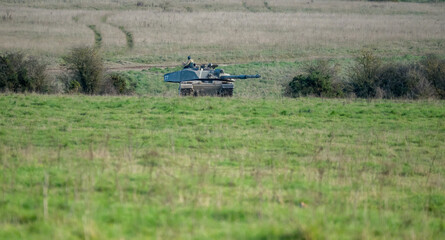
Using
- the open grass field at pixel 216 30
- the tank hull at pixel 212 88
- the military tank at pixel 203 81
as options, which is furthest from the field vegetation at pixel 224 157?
the open grass field at pixel 216 30

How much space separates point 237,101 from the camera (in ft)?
73.0

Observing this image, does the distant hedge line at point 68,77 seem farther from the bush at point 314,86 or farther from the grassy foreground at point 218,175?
the bush at point 314,86

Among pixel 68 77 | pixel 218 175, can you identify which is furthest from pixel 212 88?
pixel 218 175

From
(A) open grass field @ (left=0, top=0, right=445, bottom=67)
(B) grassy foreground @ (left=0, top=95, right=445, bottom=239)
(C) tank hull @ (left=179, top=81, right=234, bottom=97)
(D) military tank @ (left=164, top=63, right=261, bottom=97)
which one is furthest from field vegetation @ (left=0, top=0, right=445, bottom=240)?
(A) open grass field @ (left=0, top=0, right=445, bottom=67)

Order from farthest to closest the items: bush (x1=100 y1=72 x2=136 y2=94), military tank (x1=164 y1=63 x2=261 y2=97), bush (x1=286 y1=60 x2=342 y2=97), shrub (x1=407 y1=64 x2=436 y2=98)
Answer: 1. bush (x1=100 y1=72 x2=136 y2=94)
2. bush (x1=286 y1=60 x2=342 y2=97)
3. shrub (x1=407 y1=64 x2=436 y2=98)
4. military tank (x1=164 y1=63 x2=261 y2=97)

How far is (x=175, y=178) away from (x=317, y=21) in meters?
57.6

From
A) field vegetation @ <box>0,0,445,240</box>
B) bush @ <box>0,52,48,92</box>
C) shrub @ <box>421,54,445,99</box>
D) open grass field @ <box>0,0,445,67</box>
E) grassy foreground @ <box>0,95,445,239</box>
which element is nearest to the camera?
grassy foreground @ <box>0,95,445,239</box>

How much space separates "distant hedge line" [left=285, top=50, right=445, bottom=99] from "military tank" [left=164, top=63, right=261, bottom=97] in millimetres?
2651

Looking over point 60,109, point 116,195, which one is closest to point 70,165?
point 116,195

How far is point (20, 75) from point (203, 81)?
28.6 ft

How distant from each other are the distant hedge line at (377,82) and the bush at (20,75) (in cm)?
1213

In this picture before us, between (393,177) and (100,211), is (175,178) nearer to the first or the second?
(100,211)

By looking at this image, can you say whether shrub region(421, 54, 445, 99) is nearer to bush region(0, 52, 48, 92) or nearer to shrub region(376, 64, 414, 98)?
shrub region(376, 64, 414, 98)

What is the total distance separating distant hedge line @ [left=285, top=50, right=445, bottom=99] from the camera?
2727 centimetres
